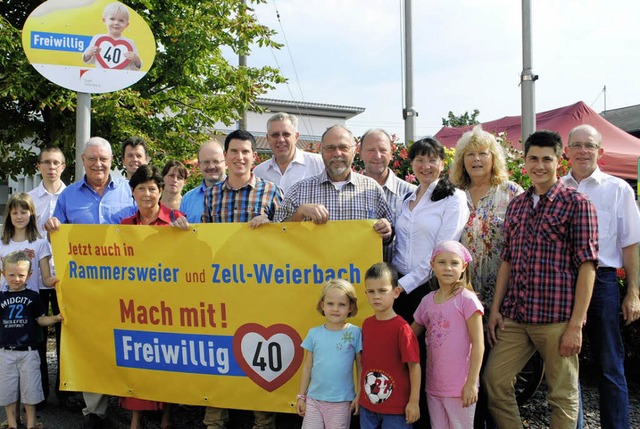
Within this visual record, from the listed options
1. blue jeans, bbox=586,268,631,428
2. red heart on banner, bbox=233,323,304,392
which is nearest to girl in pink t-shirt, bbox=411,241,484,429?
blue jeans, bbox=586,268,631,428

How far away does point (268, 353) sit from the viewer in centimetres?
405

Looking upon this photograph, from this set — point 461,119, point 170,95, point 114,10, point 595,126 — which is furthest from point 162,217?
point 461,119

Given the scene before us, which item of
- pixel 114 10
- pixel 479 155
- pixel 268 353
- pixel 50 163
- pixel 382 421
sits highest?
pixel 114 10

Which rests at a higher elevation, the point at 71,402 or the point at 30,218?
the point at 30,218

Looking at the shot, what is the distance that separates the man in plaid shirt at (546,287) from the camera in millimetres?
3277

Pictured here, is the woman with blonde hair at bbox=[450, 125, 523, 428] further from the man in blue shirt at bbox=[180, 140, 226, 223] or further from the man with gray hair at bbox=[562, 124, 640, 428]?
the man in blue shirt at bbox=[180, 140, 226, 223]

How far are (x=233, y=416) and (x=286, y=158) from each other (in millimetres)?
2302

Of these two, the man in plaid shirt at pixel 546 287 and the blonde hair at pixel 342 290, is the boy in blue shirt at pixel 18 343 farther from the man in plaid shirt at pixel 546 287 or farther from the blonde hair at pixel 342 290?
the man in plaid shirt at pixel 546 287

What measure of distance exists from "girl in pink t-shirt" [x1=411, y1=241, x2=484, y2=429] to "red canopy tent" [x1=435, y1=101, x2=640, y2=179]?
779cm

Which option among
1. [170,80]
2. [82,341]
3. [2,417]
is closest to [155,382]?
[82,341]

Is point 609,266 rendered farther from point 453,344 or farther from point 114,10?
point 114,10

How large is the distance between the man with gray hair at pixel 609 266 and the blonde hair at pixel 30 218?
4.31 meters

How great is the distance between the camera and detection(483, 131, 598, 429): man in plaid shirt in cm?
328

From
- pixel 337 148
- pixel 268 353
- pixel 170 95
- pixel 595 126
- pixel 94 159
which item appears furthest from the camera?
pixel 595 126
